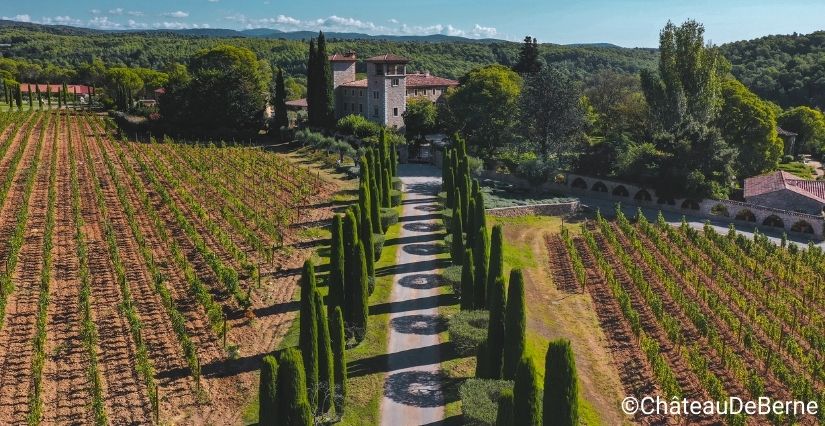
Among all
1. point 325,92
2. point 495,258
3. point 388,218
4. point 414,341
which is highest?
point 325,92

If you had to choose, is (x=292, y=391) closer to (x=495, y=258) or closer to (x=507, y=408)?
(x=507, y=408)

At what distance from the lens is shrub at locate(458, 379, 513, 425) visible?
18.8 meters

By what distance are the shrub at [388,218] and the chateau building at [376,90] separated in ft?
110

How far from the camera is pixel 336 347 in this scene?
21.6 meters

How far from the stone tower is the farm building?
39.3 metres

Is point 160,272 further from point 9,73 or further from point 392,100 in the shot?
point 9,73

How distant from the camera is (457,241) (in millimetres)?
33938

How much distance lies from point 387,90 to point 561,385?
61007mm

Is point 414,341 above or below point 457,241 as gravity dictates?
below

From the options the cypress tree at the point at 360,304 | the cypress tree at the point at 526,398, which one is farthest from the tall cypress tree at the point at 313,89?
the cypress tree at the point at 526,398

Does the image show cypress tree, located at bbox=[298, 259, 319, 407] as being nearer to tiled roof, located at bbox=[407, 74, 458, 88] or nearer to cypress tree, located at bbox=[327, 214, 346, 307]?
cypress tree, located at bbox=[327, 214, 346, 307]

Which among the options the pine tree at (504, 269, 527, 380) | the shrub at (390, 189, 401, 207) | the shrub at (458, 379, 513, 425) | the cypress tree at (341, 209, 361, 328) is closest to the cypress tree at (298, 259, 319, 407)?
the shrub at (458, 379, 513, 425)

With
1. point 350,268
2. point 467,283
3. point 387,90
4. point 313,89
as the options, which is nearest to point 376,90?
point 387,90

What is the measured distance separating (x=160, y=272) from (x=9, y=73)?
363 ft
